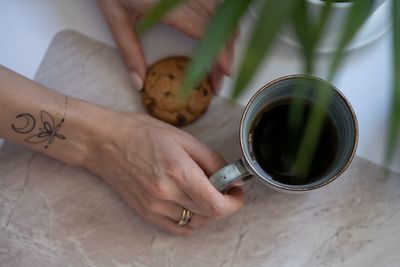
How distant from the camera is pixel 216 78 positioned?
0.67 metres

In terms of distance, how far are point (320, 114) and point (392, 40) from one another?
54 mm

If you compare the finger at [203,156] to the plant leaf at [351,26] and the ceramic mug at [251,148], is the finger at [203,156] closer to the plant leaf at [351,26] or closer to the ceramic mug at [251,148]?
the ceramic mug at [251,148]

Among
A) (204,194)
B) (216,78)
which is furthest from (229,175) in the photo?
(216,78)

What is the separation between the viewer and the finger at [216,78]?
0.66 m

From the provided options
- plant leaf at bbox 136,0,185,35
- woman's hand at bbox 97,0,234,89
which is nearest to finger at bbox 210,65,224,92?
woman's hand at bbox 97,0,234,89

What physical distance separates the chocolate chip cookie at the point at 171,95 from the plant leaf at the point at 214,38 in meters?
0.39

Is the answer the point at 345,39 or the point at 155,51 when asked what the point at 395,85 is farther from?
the point at 155,51

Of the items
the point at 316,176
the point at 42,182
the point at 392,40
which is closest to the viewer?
the point at 392,40

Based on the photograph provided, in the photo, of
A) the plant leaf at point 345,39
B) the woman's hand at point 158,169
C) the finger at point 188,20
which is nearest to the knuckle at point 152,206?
the woman's hand at point 158,169

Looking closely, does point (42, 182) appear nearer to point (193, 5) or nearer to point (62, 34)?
point (62, 34)

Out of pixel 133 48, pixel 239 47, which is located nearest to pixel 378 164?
pixel 239 47

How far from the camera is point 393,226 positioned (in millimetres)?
648

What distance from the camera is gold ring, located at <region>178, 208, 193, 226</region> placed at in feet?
2.13

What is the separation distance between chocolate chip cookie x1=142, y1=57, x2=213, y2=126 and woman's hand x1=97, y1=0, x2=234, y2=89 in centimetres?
2
